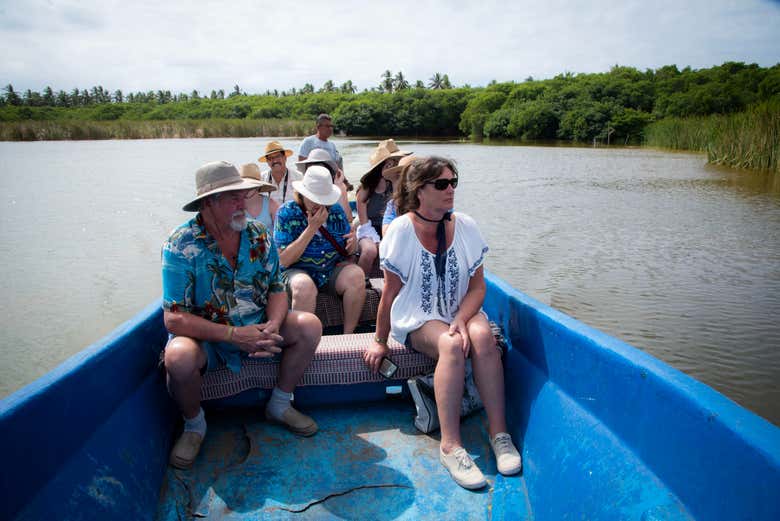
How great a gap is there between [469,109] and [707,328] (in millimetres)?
66879

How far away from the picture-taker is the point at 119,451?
5.65 feet

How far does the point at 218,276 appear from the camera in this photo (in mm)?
2090

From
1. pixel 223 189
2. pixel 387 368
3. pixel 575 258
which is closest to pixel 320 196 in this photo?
pixel 223 189

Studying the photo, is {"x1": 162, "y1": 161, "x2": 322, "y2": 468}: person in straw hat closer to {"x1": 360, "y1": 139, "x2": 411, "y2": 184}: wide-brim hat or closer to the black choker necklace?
the black choker necklace

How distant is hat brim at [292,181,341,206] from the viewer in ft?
9.55

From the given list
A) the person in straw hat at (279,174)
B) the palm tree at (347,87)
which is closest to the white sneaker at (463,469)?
the person in straw hat at (279,174)

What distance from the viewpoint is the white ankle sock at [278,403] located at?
225 cm

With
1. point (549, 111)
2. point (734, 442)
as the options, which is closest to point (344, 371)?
point (734, 442)

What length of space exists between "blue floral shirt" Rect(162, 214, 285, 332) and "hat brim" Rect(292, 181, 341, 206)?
68 centimetres

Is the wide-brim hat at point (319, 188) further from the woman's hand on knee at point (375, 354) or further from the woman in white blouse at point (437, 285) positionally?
the woman's hand on knee at point (375, 354)

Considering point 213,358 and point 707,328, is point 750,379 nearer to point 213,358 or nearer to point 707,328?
point 707,328

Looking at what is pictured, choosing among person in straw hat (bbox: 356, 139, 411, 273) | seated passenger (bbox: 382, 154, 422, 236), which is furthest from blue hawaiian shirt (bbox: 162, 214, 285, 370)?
person in straw hat (bbox: 356, 139, 411, 273)

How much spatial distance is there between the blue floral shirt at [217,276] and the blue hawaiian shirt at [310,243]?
28.2 inches

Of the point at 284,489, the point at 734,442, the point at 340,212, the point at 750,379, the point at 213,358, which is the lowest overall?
the point at 750,379
